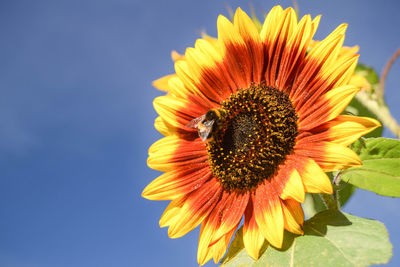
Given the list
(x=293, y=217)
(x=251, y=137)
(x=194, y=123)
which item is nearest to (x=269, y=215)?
(x=293, y=217)

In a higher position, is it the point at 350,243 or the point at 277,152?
the point at 277,152

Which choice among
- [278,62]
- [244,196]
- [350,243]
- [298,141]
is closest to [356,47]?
[278,62]

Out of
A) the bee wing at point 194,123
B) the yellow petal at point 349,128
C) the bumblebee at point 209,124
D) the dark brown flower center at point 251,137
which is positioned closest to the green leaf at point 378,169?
the yellow petal at point 349,128

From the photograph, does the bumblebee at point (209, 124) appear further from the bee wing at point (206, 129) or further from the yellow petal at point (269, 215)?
the yellow petal at point (269, 215)

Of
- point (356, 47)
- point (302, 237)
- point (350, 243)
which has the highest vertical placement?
point (356, 47)

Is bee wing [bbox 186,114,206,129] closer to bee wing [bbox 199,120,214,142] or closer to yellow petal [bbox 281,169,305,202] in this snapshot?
bee wing [bbox 199,120,214,142]

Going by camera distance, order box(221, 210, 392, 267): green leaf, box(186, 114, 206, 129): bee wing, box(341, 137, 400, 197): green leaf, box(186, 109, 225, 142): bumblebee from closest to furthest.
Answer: box(221, 210, 392, 267): green leaf → box(341, 137, 400, 197): green leaf → box(186, 109, 225, 142): bumblebee → box(186, 114, 206, 129): bee wing

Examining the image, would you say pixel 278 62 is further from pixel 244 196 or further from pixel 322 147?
pixel 244 196

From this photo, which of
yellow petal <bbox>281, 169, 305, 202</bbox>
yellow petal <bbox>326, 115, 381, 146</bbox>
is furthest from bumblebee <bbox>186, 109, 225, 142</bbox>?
yellow petal <bbox>326, 115, 381, 146</bbox>
